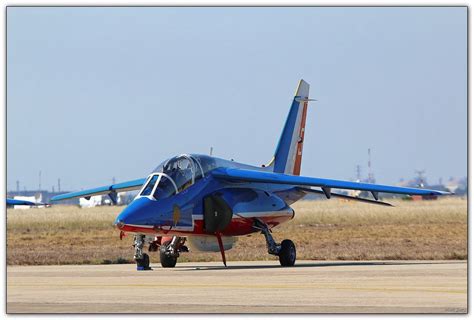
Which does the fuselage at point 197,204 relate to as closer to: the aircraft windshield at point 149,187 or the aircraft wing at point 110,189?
the aircraft windshield at point 149,187

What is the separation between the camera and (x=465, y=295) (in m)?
20.7

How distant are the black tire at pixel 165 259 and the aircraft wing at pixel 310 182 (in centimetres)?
233

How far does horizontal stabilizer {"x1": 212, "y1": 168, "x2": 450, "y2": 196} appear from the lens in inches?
1261

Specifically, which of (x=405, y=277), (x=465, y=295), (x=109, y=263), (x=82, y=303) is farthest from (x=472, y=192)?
(x=109, y=263)

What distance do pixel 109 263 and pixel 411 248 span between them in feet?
40.6

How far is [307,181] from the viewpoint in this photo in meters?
32.5

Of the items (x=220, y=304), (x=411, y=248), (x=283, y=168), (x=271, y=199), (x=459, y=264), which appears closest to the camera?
(x=220, y=304)

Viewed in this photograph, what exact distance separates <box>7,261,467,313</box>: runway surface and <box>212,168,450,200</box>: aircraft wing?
2031mm

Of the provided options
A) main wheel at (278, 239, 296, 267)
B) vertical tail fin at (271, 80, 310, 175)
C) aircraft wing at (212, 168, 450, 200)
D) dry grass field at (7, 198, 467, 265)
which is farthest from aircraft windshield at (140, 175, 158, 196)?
vertical tail fin at (271, 80, 310, 175)

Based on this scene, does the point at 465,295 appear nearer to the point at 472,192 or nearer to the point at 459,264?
the point at 472,192

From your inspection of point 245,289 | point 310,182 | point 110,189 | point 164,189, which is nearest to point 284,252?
point 310,182

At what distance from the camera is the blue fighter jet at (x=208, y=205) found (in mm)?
29734

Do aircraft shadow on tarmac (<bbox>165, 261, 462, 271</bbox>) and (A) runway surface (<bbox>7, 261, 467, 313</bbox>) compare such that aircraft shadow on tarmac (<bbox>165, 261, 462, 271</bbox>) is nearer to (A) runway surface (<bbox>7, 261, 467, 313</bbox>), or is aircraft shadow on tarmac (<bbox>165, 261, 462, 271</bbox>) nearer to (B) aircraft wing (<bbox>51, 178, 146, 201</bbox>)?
(A) runway surface (<bbox>7, 261, 467, 313</bbox>)

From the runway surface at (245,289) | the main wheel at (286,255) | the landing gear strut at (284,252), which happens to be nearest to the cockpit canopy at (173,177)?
the runway surface at (245,289)
